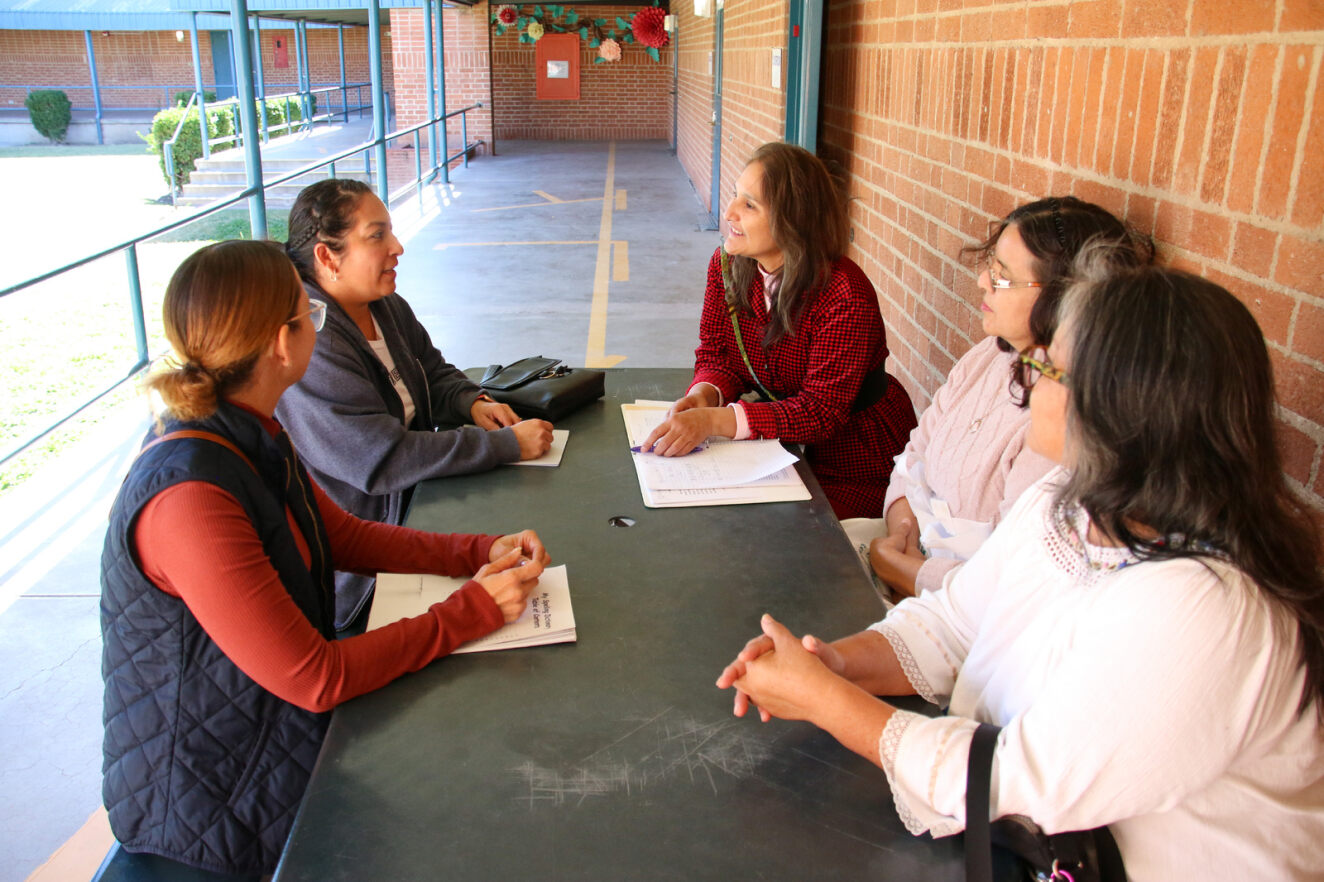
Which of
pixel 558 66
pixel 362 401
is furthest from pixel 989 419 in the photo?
pixel 558 66

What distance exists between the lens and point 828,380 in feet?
8.71

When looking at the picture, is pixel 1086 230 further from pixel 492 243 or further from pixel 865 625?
pixel 492 243

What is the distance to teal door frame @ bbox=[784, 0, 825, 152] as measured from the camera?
4.65 meters

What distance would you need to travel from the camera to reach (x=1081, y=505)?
1.17 meters

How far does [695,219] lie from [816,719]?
989 centimetres

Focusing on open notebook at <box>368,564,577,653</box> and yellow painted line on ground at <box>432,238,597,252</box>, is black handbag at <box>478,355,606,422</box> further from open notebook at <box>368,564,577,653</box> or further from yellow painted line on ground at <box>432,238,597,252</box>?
yellow painted line on ground at <box>432,238,597,252</box>

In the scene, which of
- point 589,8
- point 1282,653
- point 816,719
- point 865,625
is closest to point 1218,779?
point 1282,653

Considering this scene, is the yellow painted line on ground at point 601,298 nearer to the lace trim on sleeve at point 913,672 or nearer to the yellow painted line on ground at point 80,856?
the yellow painted line on ground at point 80,856

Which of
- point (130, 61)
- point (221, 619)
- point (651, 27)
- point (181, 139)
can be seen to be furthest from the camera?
point (130, 61)

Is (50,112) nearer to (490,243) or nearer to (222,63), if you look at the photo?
(222,63)

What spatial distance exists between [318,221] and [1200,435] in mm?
2057

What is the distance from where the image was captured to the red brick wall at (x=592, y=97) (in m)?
20.4

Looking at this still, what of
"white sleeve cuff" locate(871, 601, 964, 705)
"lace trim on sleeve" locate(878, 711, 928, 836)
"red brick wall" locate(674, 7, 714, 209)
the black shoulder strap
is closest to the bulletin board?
"red brick wall" locate(674, 7, 714, 209)

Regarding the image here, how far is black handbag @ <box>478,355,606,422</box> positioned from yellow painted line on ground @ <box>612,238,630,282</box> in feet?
17.4
